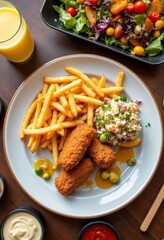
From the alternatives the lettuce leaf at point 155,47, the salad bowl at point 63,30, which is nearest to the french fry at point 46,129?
the salad bowl at point 63,30

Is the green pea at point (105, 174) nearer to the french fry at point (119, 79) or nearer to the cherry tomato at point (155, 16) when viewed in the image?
the french fry at point (119, 79)

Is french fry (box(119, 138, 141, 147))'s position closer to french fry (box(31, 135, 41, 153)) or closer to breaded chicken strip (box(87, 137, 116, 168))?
breaded chicken strip (box(87, 137, 116, 168))

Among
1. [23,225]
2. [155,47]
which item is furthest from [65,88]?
[23,225]

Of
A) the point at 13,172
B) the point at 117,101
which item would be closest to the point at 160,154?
the point at 117,101

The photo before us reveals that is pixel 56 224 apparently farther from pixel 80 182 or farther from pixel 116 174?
pixel 116 174

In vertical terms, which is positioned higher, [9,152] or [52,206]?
[9,152]

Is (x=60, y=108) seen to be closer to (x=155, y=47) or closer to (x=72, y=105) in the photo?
(x=72, y=105)
